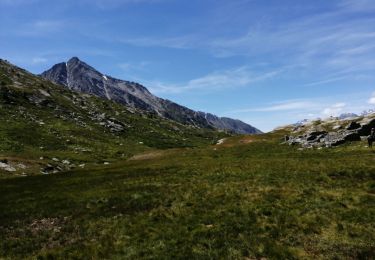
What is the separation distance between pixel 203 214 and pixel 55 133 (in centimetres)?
10620

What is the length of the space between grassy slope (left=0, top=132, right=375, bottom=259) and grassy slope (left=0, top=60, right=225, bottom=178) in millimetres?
33076

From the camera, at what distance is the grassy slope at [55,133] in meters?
96.9

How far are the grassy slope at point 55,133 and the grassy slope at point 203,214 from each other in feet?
109

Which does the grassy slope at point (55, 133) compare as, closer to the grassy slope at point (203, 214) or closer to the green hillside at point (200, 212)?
the green hillside at point (200, 212)

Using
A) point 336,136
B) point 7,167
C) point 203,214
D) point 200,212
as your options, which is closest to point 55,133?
point 7,167

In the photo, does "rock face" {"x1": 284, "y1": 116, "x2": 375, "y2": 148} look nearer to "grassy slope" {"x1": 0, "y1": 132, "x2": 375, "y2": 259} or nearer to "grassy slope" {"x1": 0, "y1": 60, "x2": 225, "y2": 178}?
"grassy slope" {"x1": 0, "y1": 132, "x2": 375, "y2": 259}

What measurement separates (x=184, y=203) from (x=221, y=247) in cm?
1084

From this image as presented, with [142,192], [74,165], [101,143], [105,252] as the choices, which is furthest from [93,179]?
[101,143]

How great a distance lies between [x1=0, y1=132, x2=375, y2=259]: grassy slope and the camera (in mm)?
23875

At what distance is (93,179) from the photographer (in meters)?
51.7

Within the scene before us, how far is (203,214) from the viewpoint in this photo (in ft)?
101

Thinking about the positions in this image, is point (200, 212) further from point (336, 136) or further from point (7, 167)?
point (7, 167)

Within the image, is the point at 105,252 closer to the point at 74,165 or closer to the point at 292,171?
the point at 292,171

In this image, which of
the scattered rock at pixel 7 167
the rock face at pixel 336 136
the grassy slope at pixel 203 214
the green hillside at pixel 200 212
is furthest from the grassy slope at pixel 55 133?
the rock face at pixel 336 136
